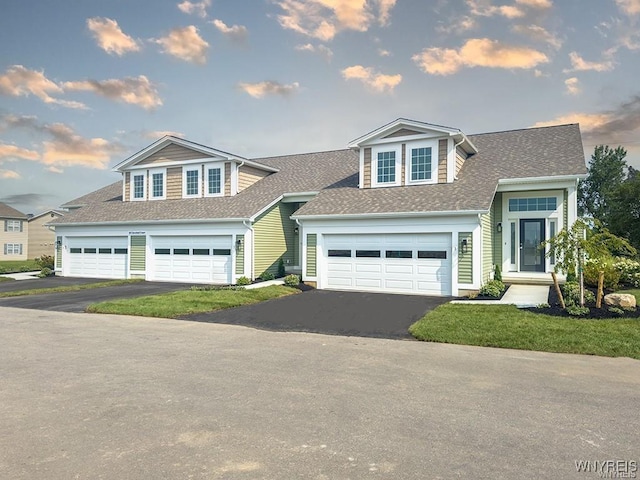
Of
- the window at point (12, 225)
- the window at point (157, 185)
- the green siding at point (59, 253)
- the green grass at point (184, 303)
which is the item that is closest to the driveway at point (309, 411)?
the green grass at point (184, 303)

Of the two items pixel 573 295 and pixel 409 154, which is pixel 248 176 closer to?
pixel 409 154

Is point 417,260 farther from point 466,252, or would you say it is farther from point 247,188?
point 247,188

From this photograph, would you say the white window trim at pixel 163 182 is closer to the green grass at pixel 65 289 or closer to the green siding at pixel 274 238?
the green grass at pixel 65 289

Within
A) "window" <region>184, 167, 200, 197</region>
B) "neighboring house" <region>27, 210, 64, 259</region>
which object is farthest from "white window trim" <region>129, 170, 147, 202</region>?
"neighboring house" <region>27, 210, 64, 259</region>

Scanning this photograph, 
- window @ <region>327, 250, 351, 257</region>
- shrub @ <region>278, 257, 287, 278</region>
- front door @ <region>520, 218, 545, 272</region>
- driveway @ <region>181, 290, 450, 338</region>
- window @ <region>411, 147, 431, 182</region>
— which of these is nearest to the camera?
driveway @ <region>181, 290, 450, 338</region>

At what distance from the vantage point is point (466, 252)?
1518 cm

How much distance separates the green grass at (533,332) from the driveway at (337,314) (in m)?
0.80

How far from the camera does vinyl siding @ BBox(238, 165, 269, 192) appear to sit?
23031 mm

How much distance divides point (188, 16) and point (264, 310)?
12328 mm

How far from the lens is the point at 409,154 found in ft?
61.2

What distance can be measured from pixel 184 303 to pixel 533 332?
9.81 metres

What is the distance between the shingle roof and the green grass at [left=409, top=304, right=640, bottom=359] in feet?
179

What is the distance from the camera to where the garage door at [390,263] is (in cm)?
1582

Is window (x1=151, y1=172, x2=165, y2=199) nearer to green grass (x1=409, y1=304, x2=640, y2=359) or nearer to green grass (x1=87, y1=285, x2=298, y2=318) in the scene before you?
green grass (x1=87, y1=285, x2=298, y2=318)
